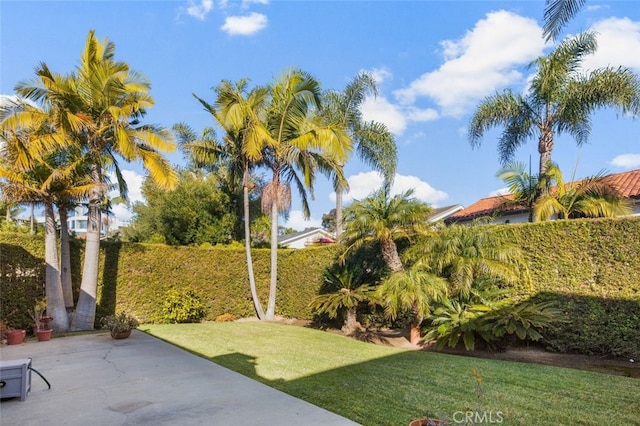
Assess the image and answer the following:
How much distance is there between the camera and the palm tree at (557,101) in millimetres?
11367

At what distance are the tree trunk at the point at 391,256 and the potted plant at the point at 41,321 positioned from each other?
8.57m

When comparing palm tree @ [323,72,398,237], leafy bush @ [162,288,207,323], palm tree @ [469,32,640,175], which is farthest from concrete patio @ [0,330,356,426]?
palm tree @ [469,32,640,175]

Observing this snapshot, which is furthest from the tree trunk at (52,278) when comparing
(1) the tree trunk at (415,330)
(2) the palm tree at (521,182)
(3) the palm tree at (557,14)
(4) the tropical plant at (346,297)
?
(2) the palm tree at (521,182)

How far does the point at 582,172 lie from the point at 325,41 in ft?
29.2

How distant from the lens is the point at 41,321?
9.58m

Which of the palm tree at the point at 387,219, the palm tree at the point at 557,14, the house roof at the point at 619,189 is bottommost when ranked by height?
the palm tree at the point at 387,219

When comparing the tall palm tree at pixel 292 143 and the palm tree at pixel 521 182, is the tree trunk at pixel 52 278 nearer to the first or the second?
the tall palm tree at pixel 292 143

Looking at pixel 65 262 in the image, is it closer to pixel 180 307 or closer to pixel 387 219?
pixel 180 307

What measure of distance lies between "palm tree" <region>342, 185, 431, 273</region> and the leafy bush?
6.07 m

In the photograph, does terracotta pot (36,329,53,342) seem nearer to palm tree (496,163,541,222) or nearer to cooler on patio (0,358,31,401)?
cooler on patio (0,358,31,401)

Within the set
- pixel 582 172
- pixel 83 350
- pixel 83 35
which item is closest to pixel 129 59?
pixel 83 35

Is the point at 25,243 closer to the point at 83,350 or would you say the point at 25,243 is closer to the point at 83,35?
the point at 83,350

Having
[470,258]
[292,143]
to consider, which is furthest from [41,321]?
[470,258]

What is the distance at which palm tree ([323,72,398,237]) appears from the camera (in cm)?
1681
